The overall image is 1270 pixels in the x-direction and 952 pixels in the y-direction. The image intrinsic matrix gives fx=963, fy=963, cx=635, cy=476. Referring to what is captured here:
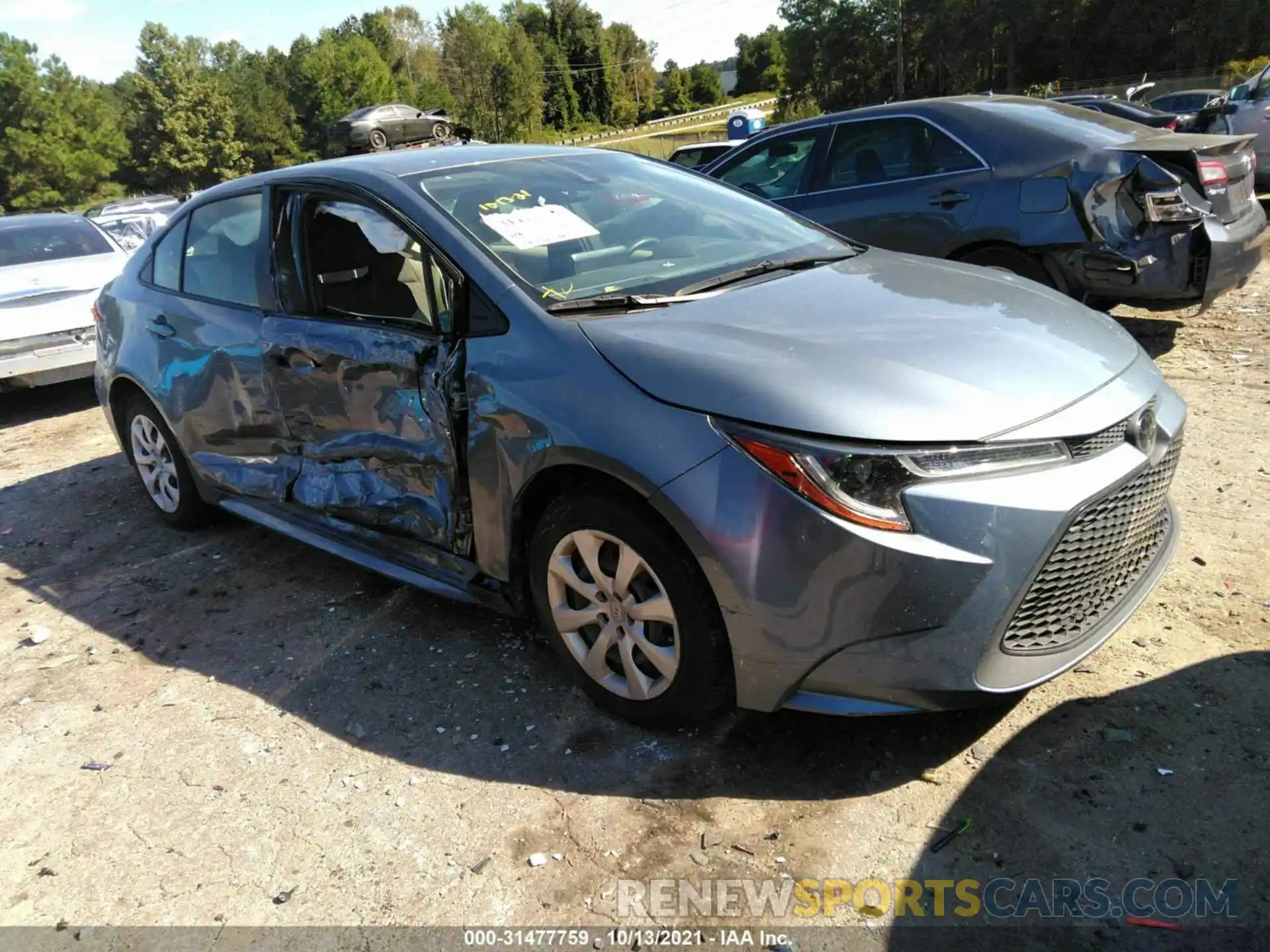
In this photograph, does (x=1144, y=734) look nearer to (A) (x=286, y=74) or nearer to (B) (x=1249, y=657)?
(B) (x=1249, y=657)

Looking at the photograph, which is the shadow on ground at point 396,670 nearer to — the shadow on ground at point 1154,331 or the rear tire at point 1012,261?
the rear tire at point 1012,261

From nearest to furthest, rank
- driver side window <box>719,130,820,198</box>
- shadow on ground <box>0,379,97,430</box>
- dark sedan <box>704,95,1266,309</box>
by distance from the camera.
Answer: dark sedan <box>704,95,1266,309</box> < driver side window <box>719,130,820,198</box> < shadow on ground <box>0,379,97,430</box>

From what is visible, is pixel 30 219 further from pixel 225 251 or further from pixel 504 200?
pixel 504 200

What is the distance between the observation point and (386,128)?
28.6 metres

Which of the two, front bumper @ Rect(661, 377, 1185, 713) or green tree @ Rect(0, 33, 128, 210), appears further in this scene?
green tree @ Rect(0, 33, 128, 210)

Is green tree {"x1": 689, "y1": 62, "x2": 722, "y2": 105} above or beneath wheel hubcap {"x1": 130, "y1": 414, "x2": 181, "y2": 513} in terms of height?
above

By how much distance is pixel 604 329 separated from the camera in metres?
2.76

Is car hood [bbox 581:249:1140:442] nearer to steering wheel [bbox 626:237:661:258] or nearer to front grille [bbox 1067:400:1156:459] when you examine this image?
front grille [bbox 1067:400:1156:459]

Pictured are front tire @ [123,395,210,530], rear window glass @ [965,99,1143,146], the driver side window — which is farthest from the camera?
the driver side window

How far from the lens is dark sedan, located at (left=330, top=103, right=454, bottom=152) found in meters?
28.2

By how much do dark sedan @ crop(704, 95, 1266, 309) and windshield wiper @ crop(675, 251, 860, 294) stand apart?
2551 millimetres

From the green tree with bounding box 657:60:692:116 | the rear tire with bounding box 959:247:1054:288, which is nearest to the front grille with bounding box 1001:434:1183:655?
the rear tire with bounding box 959:247:1054:288

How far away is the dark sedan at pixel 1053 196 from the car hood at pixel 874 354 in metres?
2.69

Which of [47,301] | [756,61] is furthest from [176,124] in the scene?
[47,301]
